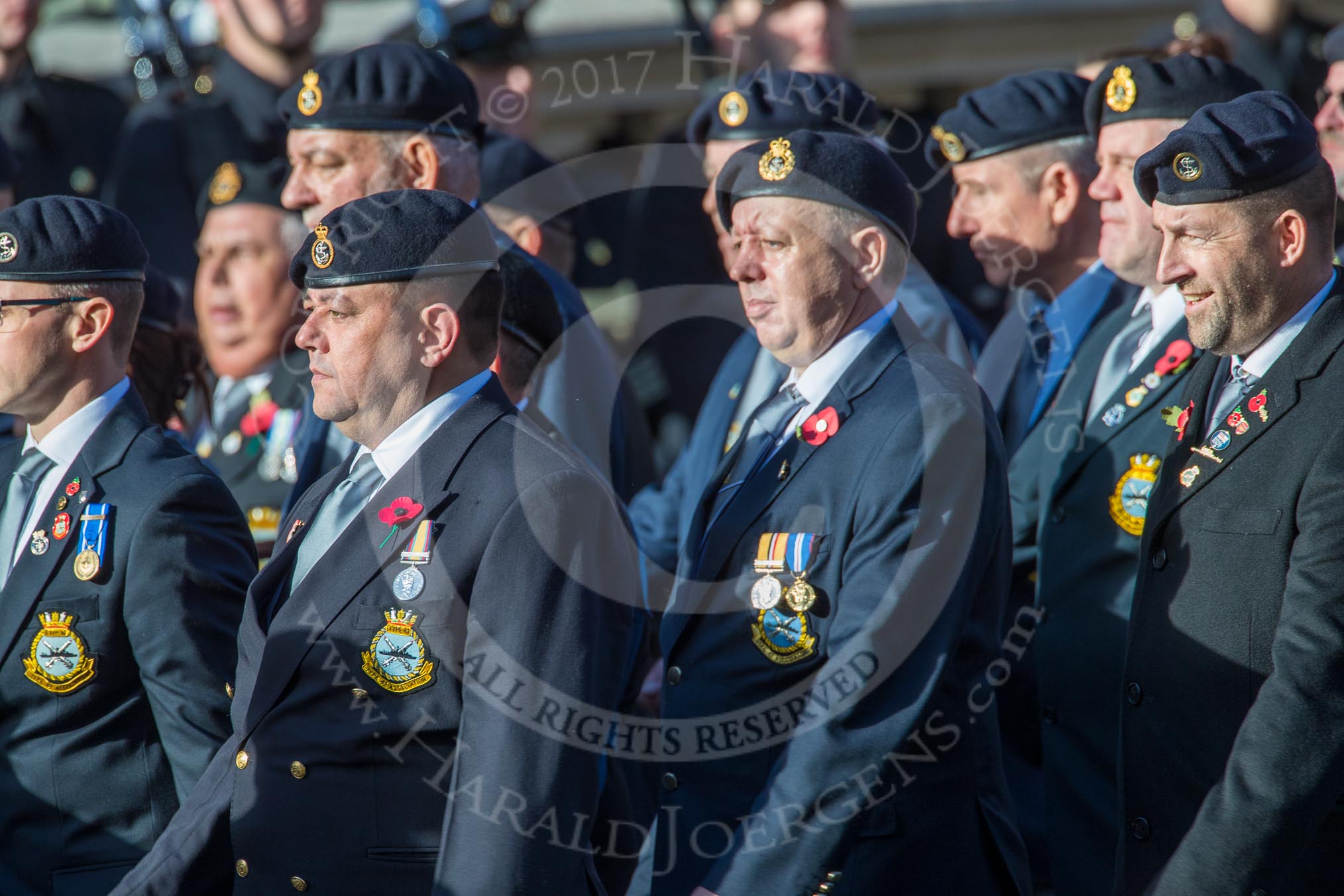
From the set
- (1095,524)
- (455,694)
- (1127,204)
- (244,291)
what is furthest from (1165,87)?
(244,291)

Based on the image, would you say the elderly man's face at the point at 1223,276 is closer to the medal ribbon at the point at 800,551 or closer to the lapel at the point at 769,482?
the lapel at the point at 769,482

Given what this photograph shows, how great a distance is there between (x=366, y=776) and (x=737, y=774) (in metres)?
0.76

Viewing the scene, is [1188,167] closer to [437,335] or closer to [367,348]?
[437,335]

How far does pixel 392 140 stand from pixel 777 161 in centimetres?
171

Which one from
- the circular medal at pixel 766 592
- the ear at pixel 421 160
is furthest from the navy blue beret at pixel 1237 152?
the ear at pixel 421 160

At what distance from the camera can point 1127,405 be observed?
4.09m

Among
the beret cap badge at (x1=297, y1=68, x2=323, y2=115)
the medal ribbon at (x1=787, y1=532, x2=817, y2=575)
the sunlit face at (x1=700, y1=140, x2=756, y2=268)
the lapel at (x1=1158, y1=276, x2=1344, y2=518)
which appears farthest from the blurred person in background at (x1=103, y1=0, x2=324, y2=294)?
the lapel at (x1=1158, y1=276, x2=1344, y2=518)

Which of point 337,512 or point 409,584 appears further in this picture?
point 337,512

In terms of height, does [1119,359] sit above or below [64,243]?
below

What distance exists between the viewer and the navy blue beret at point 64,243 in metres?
3.86

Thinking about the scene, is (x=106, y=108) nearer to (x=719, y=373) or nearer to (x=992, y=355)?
(x=719, y=373)

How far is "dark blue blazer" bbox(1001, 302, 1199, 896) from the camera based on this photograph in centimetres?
394

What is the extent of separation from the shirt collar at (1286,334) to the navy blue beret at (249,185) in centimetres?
379

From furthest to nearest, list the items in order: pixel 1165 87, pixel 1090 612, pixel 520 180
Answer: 1. pixel 520 180
2. pixel 1165 87
3. pixel 1090 612
